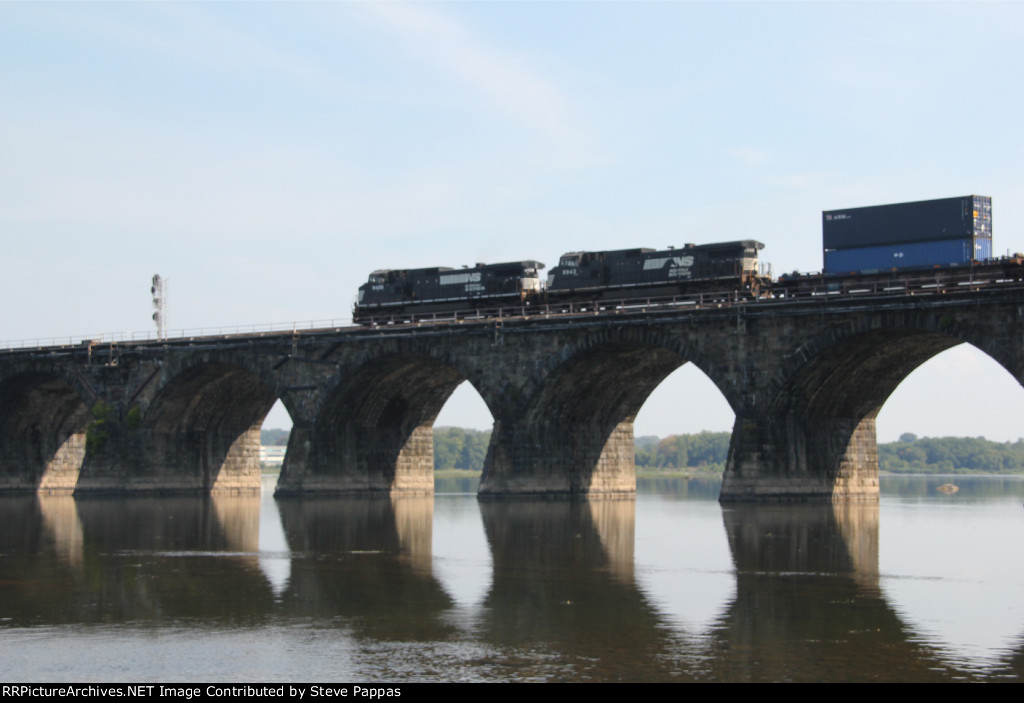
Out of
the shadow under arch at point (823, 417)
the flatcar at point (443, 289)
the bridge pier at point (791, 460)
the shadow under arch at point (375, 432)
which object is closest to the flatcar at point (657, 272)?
the flatcar at point (443, 289)

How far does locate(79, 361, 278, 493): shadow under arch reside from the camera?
7956cm

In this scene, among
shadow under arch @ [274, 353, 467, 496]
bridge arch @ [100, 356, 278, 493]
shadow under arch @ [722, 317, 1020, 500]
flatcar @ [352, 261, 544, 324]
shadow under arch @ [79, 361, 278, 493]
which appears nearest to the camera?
shadow under arch @ [722, 317, 1020, 500]

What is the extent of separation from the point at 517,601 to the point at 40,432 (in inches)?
2777

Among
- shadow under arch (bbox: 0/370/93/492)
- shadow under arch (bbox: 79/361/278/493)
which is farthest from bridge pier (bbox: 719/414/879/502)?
shadow under arch (bbox: 0/370/93/492)

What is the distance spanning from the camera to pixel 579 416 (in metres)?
67.8

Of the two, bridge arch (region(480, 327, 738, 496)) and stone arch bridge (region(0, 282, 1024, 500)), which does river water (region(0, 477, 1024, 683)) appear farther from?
bridge arch (region(480, 327, 738, 496))

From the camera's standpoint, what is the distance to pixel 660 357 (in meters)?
66.8

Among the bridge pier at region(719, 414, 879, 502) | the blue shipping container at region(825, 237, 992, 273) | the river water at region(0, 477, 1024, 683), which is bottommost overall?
the river water at region(0, 477, 1024, 683)

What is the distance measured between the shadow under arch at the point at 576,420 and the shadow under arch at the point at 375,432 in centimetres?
729

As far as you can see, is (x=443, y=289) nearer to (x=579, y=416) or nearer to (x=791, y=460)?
(x=579, y=416)

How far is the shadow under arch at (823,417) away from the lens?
55.9 m

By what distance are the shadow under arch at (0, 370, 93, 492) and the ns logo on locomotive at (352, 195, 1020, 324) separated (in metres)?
26.7

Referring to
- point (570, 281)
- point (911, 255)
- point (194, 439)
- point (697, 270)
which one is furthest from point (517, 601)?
point (194, 439)

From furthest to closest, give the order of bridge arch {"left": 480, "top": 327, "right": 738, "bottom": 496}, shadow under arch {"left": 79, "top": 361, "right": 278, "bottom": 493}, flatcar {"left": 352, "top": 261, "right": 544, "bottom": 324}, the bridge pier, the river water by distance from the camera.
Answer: shadow under arch {"left": 79, "top": 361, "right": 278, "bottom": 493} < flatcar {"left": 352, "top": 261, "right": 544, "bottom": 324} < bridge arch {"left": 480, "top": 327, "right": 738, "bottom": 496} < the bridge pier < the river water
